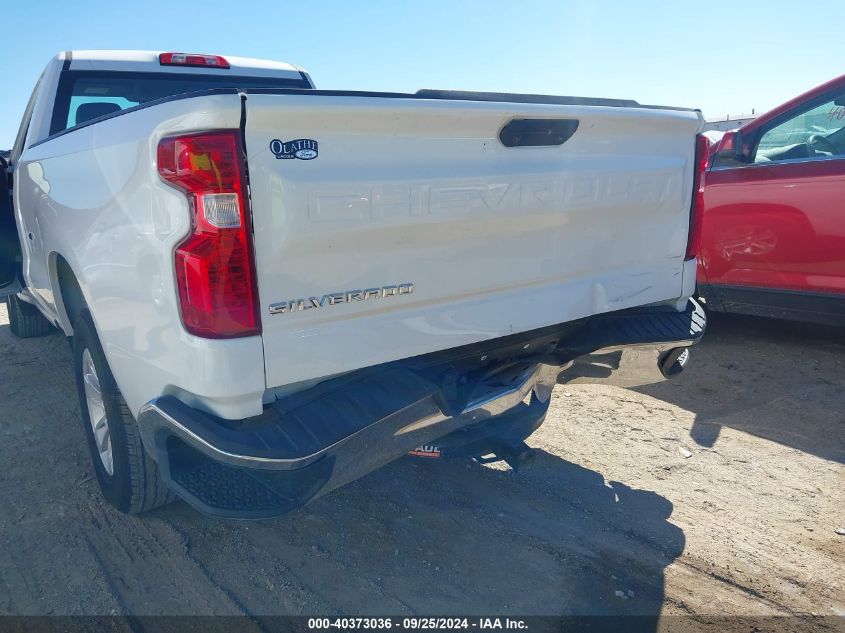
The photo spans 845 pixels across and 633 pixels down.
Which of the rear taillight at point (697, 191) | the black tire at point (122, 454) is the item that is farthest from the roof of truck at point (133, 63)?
the rear taillight at point (697, 191)

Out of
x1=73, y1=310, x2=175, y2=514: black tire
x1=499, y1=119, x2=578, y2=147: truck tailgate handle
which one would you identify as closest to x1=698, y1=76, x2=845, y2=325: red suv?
x1=499, y1=119, x2=578, y2=147: truck tailgate handle

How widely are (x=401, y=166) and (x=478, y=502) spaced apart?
1.76m

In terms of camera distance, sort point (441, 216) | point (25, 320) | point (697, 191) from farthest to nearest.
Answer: point (25, 320) < point (697, 191) < point (441, 216)

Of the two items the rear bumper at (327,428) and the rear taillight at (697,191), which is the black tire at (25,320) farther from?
the rear taillight at (697,191)

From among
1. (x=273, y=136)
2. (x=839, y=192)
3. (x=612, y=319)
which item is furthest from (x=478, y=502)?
(x=839, y=192)

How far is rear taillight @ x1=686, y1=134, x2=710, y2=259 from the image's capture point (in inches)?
122

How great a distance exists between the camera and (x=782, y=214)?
468 cm

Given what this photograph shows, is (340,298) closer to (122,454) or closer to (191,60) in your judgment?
(122,454)

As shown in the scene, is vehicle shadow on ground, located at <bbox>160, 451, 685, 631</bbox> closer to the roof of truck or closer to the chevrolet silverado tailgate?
the chevrolet silverado tailgate

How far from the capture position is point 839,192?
4367mm

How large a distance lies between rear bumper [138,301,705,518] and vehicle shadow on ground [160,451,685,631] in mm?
453

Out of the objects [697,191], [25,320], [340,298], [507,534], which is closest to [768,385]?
[697,191]

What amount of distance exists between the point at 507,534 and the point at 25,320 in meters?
5.00

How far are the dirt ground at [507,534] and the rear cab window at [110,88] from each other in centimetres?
190
